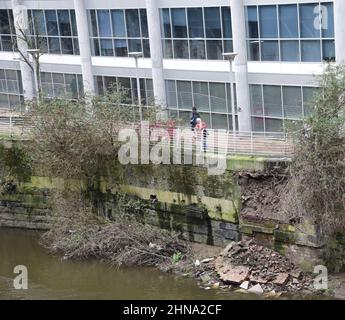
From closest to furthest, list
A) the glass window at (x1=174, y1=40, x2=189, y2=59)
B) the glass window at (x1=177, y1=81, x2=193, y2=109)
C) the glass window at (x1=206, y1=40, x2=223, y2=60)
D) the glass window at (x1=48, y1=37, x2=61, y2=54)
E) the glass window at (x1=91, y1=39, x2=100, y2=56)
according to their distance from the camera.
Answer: the glass window at (x1=206, y1=40, x2=223, y2=60)
the glass window at (x1=174, y1=40, x2=189, y2=59)
the glass window at (x1=177, y1=81, x2=193, y2=109)
the glass window at (x1=91, y1=39, x2=100, y2=56)
the glass window at (x1=48, y1=37, x2=61, y2=54)

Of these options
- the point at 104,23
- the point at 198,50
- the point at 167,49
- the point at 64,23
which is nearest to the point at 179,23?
the point at 167,49

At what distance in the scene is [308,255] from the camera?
62.5 feet

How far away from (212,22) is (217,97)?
2835mm

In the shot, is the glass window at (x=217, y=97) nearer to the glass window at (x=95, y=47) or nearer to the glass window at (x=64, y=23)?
the glass window at (x=95, y=47)

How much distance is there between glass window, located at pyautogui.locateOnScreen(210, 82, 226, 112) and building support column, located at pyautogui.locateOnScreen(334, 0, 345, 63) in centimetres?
523

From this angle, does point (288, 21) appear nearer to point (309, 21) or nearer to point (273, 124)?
point (309, 21)

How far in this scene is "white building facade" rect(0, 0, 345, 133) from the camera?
80.9ft

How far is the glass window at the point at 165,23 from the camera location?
93.0 ft

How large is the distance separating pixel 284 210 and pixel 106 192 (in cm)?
686

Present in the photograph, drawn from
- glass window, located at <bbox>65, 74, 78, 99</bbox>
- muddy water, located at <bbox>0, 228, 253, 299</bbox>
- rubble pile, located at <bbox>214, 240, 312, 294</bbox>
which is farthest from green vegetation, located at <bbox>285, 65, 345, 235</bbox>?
glass window, located at <bbox>65, 74, 78, 99</bbox>

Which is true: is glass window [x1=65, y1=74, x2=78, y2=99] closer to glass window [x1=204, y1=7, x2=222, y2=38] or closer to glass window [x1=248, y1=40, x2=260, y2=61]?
glass window [x1=204, y1=7, x2=222, y2=38]

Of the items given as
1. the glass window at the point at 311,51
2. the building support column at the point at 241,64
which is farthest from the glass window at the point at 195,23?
the glass window at the point at 311,51

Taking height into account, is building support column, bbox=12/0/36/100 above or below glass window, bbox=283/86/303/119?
above

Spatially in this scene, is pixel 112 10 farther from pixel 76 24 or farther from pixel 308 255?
pixel 308 255
